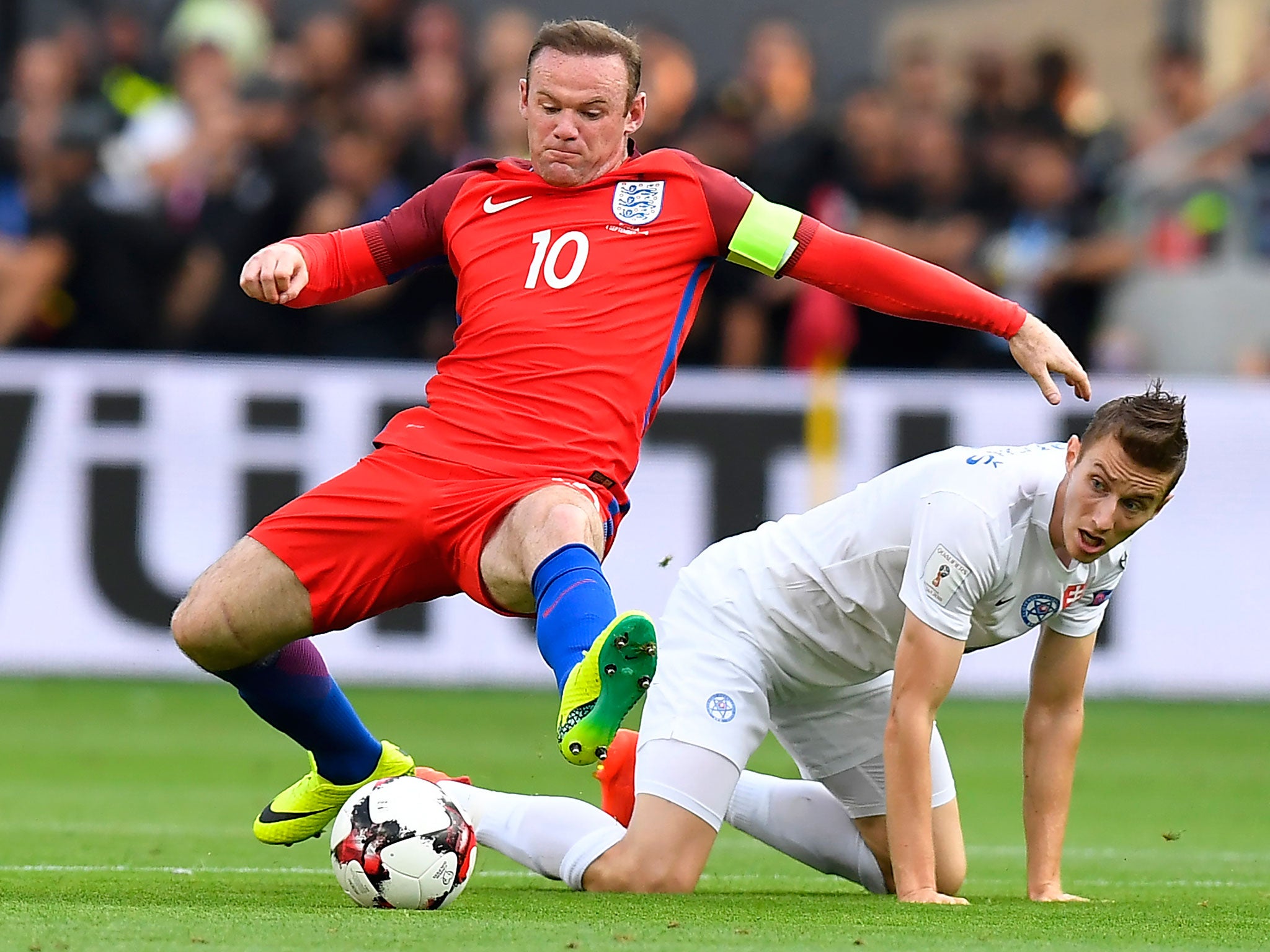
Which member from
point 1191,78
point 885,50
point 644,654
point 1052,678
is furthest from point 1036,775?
point 885,50

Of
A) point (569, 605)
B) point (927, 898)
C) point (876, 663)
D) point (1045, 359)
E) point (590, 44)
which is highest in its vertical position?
point (590, 44)

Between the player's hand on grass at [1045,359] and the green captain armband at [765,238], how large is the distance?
25.4 inches

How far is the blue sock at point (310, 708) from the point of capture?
232 inches

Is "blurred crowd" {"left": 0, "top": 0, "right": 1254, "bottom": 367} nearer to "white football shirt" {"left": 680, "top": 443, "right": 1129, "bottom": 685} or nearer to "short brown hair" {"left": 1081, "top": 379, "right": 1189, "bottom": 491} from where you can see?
"white football shirt" {"left": 680, "top": 443, "right": 1129, "bottom": 685}

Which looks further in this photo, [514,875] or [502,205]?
[514,875]

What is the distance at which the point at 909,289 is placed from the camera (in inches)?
221

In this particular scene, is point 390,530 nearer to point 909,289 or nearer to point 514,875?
point 909,289

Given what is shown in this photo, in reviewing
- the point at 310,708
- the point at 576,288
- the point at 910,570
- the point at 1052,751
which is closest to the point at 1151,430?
the point at 910,570

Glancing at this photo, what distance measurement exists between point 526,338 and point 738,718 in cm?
120

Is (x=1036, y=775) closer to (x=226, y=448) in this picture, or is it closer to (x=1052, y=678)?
(x=1052, y=678)

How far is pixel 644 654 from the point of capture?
15.6 feet

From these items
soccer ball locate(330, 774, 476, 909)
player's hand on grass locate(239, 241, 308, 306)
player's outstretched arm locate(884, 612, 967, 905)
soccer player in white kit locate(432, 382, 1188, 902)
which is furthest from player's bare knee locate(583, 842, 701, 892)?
player's hand on grass locate(239, 241, 308, 306)

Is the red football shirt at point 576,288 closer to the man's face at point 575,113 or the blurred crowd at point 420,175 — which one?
the man's face at point 575,113

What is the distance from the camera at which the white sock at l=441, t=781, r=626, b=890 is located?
5.90 meters
